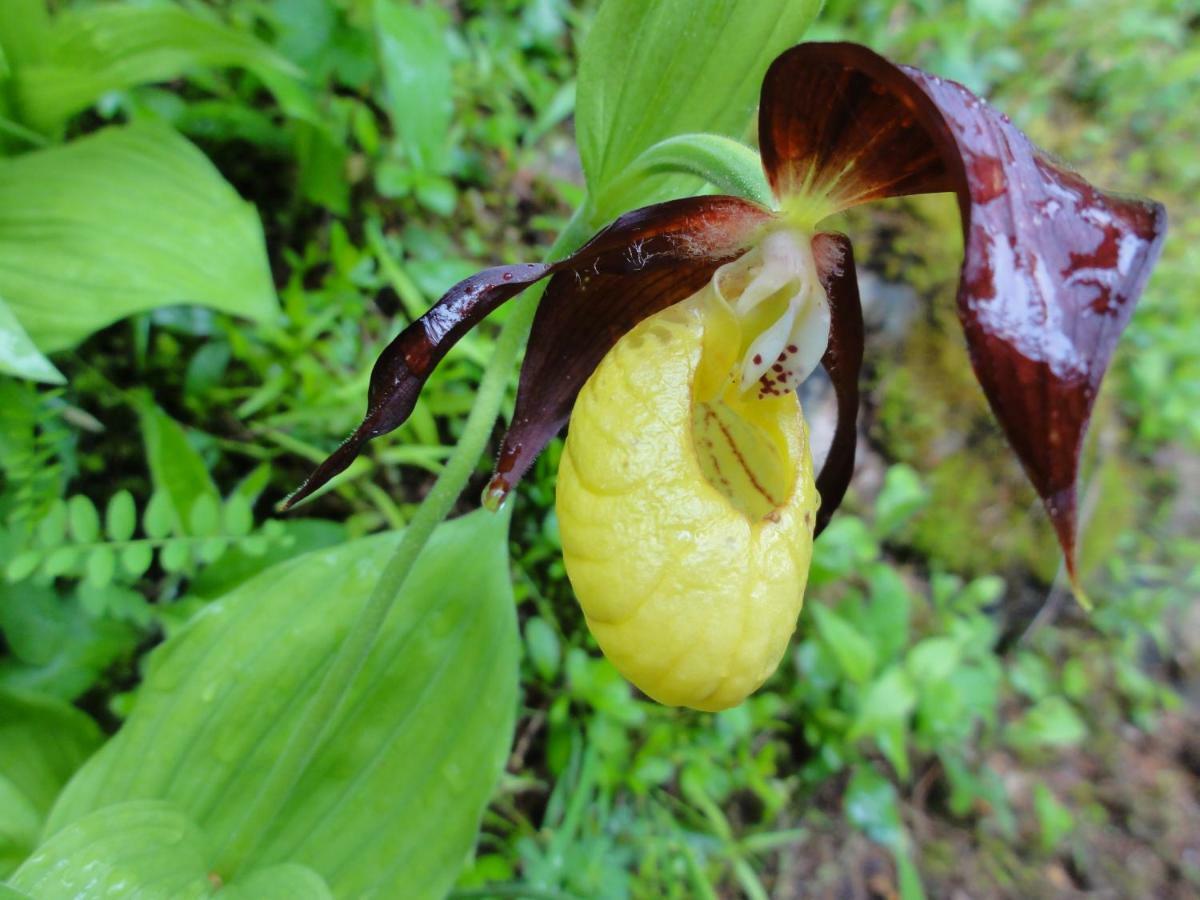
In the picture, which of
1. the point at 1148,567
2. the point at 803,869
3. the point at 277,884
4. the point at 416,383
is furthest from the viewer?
the point at 1148,567

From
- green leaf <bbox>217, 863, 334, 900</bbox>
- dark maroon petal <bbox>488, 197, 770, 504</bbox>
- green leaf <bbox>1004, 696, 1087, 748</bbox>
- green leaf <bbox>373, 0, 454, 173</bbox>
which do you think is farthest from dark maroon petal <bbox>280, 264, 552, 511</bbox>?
green leaf <bbox>1004, 696, 1087, 748</bbox>

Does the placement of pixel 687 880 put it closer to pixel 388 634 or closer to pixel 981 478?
pixel 388 634

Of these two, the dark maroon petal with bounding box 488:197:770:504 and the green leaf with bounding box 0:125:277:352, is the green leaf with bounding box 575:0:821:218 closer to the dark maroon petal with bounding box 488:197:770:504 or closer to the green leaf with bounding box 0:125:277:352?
the dark maroon petal with bounding box 488:197:770:504

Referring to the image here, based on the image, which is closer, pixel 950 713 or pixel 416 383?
pixel 416 383

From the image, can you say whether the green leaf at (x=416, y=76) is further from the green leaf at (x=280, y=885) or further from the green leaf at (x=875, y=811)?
the green leaf at (x=875, y=811)

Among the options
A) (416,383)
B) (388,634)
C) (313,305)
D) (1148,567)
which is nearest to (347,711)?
(388,634)

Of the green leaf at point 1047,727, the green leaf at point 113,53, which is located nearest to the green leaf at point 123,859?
the green leaf at point 113,53
